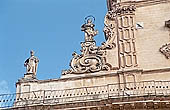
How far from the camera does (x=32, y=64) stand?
39.3ft

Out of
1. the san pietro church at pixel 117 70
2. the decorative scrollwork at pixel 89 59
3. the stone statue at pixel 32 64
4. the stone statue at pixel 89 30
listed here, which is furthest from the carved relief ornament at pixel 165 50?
the stone statue at pixel 32 64

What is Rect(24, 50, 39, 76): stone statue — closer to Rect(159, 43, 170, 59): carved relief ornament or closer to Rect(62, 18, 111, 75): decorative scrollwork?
Rect(62, 18, 111, 75): decorative scrollwork

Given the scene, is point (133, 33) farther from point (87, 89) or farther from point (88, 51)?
point (87, 89)

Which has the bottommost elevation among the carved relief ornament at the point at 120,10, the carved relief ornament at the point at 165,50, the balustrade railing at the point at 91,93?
the balustrade railing at the point at 91,93

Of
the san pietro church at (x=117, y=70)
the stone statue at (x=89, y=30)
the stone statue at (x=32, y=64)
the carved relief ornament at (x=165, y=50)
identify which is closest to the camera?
the san pietro church at (x=117, y=70)

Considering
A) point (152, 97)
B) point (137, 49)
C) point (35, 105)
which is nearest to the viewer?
point (152, 97)

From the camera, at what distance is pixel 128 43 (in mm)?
12078

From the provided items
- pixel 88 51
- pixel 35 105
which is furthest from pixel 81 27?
pixel 35 105

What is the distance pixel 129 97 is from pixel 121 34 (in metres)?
2.85

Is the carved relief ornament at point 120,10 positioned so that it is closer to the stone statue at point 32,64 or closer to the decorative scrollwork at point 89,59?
the decorative scrollwork at point 89,59

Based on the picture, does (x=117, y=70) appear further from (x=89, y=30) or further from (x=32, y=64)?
(x=32, y=64)

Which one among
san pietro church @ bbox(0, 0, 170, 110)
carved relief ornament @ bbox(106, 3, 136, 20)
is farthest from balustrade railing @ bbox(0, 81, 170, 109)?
carved relief ornament @ bbox(106, 3, 136, 20)

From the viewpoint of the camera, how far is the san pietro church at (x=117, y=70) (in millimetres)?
10336

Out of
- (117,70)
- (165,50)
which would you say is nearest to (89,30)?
(117,70)
